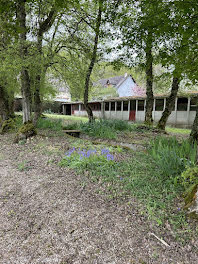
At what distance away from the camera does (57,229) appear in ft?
5.88

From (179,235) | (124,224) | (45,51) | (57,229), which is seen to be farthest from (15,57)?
(179,235)

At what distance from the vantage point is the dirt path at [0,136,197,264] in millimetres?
1471

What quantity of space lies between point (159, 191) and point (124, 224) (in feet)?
2.57

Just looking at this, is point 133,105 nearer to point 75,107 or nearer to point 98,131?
point 98,131

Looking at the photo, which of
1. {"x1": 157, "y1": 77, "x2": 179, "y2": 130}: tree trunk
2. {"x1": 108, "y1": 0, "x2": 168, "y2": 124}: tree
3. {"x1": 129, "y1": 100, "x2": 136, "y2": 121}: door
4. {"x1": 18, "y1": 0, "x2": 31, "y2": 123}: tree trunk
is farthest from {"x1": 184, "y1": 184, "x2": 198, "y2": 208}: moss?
{"x1": 129, "y1": 100, "x2": 136, "y2": 121}: door

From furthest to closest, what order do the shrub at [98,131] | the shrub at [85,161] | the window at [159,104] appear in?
the window at [159,104]
the shrub at [98,131]
the shrub at [85,161]

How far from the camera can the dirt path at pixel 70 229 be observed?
57.9 inches

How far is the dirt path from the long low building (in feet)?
36.5

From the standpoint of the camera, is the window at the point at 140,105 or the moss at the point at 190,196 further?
the window at the point at 140,105

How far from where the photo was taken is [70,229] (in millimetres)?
1788

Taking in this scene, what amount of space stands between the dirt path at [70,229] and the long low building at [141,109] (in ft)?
36.5

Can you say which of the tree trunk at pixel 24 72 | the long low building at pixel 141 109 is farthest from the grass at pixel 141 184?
the long low building at pixel 141 109

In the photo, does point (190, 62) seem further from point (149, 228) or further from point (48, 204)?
point (48, 204)

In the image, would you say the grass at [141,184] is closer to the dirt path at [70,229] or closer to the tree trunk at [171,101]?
the dirt path at [70,229]
